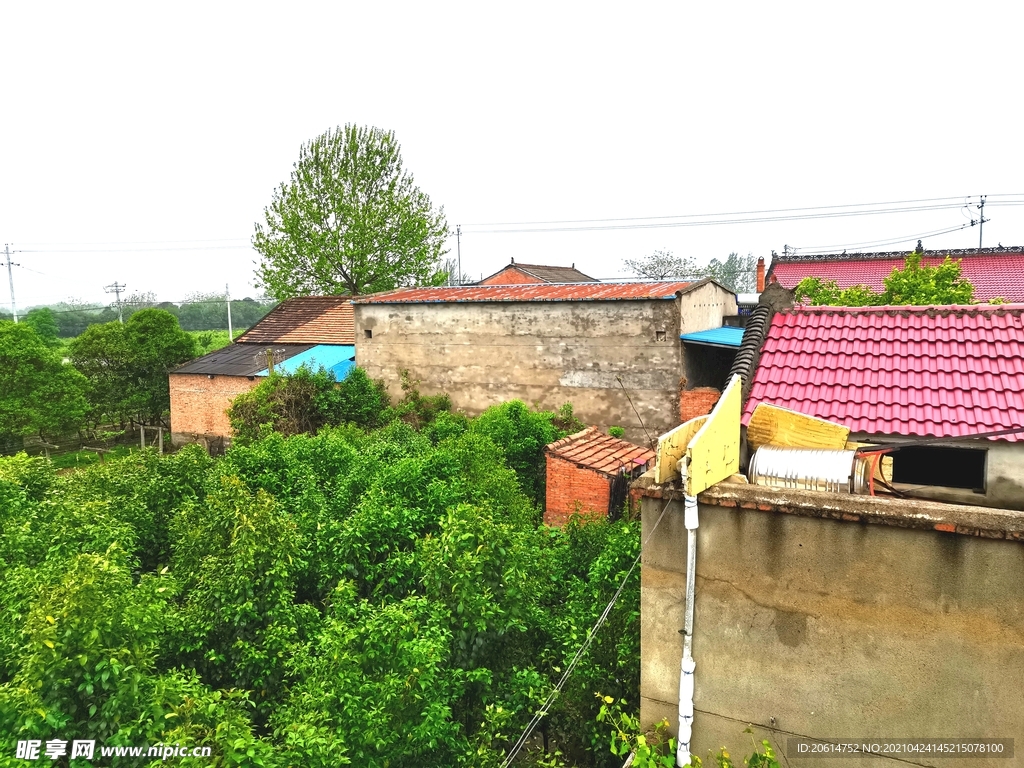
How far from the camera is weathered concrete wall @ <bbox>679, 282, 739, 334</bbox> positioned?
46.6ft

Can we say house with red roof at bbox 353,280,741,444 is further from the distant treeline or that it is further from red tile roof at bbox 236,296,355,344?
the distant treeline

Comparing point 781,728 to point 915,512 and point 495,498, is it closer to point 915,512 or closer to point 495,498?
point 915,512

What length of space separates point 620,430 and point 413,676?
32.5 ft

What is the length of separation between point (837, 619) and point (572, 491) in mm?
6797

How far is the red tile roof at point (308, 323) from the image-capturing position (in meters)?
21.9

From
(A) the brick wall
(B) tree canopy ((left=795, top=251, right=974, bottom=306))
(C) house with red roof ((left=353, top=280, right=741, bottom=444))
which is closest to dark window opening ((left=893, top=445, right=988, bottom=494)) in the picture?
(C) house with red roof ((left=353, top=280, right=741, bottom=444))

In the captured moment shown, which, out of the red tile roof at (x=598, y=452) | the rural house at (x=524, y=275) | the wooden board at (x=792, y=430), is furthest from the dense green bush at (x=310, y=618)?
the rural house at (x=524, y=275)

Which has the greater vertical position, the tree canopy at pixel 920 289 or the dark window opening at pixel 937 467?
the tree canopy at pixel 920 289

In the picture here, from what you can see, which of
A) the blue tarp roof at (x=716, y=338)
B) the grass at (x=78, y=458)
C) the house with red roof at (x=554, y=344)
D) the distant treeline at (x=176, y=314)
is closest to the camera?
the blue tarp roof at (x=716, y=338)

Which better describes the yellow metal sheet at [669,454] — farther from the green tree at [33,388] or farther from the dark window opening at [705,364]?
the green tree at [33,388]

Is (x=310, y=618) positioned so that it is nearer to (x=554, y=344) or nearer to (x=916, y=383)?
(x=916, y=383)

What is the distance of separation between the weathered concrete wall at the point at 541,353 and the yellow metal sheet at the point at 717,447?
31.0 feet

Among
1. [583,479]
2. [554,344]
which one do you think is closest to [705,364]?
[554,344]

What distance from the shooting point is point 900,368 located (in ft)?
17.9
